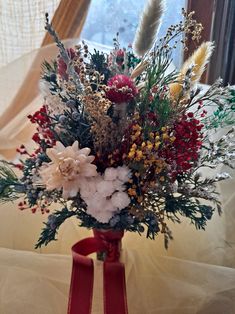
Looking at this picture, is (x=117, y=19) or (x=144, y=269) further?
(x=117, y=19)

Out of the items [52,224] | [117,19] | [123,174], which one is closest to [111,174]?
[123,174]

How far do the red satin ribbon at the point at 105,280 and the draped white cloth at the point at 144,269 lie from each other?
4 centimetres

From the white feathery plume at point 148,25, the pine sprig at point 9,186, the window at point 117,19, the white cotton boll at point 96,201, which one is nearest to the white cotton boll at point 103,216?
the white cotton boll at point 96,201

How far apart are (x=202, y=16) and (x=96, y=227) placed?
2.32 ft

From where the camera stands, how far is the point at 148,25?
68 centimetres

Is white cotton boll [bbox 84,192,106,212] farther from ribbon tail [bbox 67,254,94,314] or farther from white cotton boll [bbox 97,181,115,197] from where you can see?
ribbon tail [bbox 67,254,94,314]

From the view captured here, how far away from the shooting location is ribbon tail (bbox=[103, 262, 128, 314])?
0.69m

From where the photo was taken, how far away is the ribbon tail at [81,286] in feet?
2.28

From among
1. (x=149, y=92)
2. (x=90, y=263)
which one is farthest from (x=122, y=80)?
(x=90, y=263)

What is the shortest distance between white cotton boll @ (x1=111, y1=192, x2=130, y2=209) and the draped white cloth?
170 millimetres

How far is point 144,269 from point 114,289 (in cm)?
11

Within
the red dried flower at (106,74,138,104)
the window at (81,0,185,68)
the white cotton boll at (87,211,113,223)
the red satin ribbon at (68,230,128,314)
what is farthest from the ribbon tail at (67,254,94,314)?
the window at (81,0,185,68)

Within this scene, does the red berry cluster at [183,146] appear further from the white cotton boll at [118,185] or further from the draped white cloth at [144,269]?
the draped white cloth at [144,269]

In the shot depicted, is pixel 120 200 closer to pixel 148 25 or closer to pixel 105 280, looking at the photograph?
pixel 105 280
